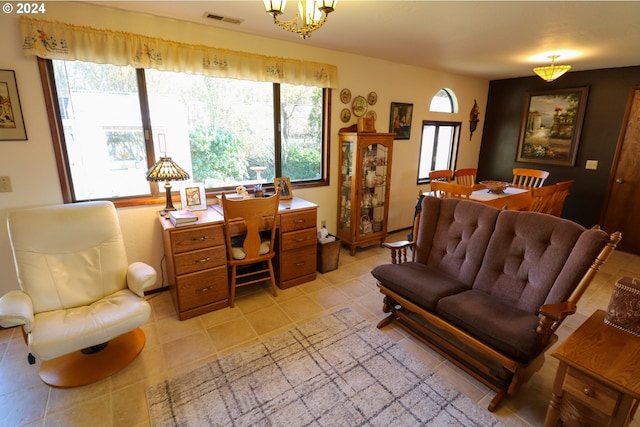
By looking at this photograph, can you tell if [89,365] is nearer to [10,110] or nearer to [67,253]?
→ [67,253]

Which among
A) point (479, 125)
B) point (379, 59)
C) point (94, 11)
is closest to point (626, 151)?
point (479, 125)

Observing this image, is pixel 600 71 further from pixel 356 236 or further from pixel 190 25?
pixel 190 25

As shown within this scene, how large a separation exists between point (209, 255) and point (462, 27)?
284 centimetres

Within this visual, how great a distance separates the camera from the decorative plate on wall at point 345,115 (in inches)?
145

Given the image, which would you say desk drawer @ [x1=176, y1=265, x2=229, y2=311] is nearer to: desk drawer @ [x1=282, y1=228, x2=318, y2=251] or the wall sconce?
desk drawer @ [x1=282, y1=228, x2=318, y2=251]

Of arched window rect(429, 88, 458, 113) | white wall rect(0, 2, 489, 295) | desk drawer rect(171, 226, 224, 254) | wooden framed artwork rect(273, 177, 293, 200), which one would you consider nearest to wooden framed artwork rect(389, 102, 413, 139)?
white wall rect(0, 2, 489, 295)

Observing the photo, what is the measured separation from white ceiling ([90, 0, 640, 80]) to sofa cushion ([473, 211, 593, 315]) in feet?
4.84

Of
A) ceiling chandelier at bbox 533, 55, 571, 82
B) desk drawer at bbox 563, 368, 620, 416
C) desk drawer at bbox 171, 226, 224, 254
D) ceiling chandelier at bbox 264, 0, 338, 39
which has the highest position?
ceiling chandelier at bbox 533, 55, 571, 82

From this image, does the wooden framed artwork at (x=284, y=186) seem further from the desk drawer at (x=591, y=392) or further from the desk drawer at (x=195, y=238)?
the desk drawer at (x=591, y=392)

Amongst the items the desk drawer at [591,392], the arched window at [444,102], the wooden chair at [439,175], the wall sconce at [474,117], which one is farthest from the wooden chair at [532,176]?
the desk drawer at [591,392]

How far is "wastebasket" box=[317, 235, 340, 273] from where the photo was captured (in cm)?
330

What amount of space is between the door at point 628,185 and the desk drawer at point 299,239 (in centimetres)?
416

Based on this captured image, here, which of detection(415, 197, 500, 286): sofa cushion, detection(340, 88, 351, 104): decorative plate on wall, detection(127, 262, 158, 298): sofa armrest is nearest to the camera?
detection(127, 262, 158, 298): sofa armrest

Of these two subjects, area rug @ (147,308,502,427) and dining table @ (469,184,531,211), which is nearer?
area rug @ (147,308,502,427)
